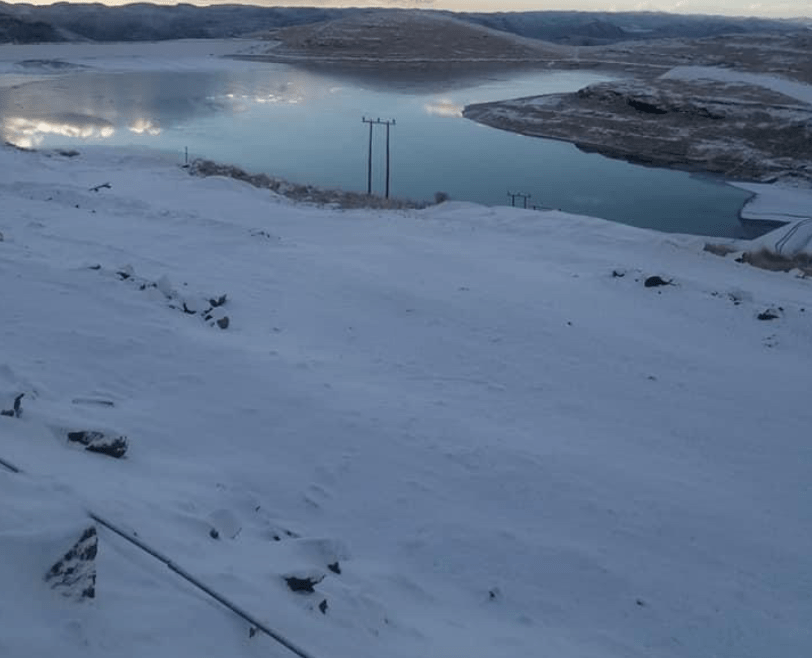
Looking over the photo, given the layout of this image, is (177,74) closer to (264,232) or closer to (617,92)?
(617,92)

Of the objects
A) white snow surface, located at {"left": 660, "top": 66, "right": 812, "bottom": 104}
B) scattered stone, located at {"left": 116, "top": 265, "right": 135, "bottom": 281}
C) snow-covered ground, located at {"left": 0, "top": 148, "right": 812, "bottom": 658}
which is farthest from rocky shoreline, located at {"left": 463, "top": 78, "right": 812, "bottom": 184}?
scattered stone, located at {"left": 116, "top": 265, "right": 135, "bottom": 281}

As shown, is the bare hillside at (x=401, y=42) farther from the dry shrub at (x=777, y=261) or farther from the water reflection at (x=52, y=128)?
the dry shrub at (x=777, y=261)

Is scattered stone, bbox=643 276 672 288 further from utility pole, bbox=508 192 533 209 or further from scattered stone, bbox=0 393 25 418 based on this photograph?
utility pole, bbox=508 192 533 209

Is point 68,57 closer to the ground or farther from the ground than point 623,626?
farther from the ground

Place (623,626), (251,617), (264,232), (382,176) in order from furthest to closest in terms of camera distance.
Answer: (382,176) < (264,232) < (623,626) < (251,617)

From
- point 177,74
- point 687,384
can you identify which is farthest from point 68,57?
point 687,384

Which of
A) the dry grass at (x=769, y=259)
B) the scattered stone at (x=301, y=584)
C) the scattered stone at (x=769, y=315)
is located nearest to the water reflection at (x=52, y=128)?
the dry grass at (x=769, y=259)
